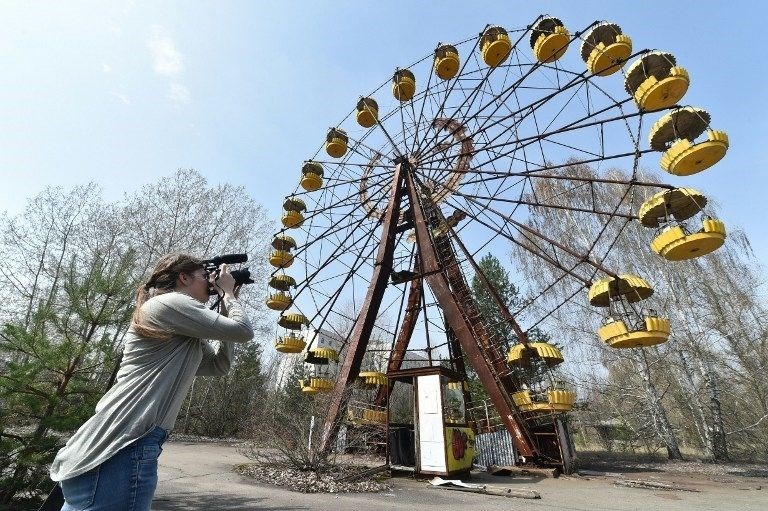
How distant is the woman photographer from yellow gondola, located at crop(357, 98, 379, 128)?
15.5 metres

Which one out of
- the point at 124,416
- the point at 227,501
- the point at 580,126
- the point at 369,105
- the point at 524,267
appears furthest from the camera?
the point at 524,267

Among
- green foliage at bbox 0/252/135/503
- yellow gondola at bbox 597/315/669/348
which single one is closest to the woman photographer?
green foliage at bbox 0/252/135/503

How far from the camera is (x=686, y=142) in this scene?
8.82 meters

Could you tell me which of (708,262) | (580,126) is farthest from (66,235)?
(708,262)

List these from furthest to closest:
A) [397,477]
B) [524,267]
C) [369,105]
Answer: [524,267]
[369,105]
[397,477]

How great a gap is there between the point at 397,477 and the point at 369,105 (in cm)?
1364

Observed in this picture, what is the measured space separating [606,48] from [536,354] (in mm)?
8825

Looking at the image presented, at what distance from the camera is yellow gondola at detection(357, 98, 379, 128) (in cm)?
1672

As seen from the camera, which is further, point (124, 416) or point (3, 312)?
point (3, 312)

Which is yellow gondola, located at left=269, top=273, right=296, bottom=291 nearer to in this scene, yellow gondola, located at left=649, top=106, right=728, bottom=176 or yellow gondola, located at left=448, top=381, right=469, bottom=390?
yellow gondola, located at left=448, top=381, right=469, bottom=390

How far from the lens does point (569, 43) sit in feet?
42.0

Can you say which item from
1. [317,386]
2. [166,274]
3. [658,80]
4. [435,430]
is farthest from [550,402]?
[166,274]

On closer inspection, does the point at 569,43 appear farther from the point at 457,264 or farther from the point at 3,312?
the point at 3,312

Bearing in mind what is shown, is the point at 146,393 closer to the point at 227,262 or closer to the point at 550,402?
the point at 227,262
